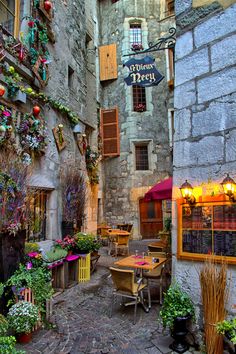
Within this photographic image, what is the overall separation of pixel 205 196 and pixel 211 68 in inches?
58.3

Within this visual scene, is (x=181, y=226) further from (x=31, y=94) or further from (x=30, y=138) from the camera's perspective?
(x=31, y=94)

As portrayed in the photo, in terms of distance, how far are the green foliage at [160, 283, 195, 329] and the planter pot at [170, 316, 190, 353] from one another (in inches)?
1.7

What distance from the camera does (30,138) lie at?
17.3 feet

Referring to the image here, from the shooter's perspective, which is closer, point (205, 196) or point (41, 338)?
point (205, 196)

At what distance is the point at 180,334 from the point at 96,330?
1.22 m

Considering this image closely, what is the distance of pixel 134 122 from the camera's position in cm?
1204

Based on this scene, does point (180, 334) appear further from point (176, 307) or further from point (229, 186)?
point (229, 186)

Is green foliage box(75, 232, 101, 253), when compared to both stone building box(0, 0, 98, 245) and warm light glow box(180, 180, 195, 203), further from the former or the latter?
warm light glow box(180, 180, 195, 203)

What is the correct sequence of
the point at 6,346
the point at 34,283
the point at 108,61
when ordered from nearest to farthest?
the point at 6,346 < the point at 34,283 < the point at 108,61

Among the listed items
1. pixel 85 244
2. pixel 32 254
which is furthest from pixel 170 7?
pixel 32 254

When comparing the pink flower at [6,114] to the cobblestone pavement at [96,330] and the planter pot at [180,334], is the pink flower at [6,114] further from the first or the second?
the planter pot at [180,334]

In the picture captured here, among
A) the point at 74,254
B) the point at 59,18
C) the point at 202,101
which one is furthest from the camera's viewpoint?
the point at 59,18

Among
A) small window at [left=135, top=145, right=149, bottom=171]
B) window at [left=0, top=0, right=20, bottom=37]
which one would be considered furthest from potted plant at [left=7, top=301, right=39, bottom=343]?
small window at [left=135, top=145, right=149, bottom=171]

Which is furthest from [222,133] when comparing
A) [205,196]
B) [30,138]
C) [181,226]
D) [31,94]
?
[31,94]
